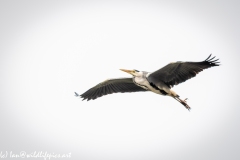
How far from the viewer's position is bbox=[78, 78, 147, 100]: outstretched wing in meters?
13.7

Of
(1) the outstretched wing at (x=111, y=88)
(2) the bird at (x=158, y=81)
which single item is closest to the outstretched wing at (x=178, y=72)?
(2) the bird at (x=158, y=81)

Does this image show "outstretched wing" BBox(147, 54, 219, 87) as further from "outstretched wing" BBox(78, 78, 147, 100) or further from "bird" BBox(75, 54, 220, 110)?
"outstretched wing" BBox(78, 78, 147, 100)

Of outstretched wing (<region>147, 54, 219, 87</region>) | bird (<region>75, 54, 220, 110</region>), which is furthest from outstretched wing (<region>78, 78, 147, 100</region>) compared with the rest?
outstretched wing (<region>147, 54, 219, 87</region>)

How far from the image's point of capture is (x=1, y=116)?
3937 inches

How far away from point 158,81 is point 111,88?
1.88 meters

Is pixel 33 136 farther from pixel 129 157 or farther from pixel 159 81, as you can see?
pixel 159 81

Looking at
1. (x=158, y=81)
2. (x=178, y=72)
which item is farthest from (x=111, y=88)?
(x=178, y=72)

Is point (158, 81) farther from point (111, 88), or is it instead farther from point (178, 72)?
point (111, 88)

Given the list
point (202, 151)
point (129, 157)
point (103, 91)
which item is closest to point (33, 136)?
point (129, 157)

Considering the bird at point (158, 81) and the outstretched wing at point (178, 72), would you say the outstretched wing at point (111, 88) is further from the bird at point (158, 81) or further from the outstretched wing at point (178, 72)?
the outstretched wing at point (178, 72)

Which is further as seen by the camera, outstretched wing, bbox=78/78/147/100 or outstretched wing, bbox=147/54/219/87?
outstretched wing, bbox=78/78/147/100

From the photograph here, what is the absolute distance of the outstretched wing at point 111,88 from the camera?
13.7m

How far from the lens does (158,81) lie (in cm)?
1268

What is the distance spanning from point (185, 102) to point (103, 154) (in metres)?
74.5
